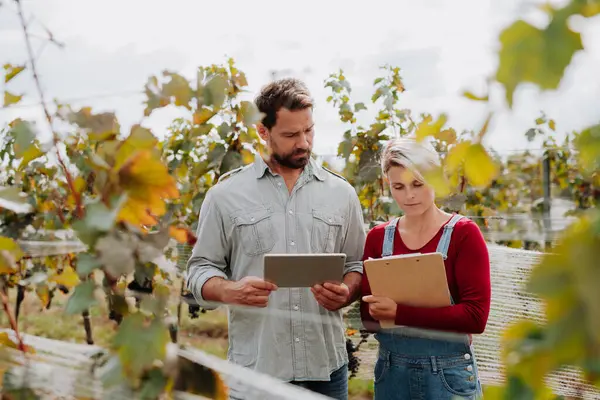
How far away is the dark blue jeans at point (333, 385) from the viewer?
202 centimetres

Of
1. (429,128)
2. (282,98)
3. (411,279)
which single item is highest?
(282,98)

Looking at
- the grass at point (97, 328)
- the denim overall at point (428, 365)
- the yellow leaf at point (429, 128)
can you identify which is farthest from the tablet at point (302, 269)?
the grass at point (97, 328)

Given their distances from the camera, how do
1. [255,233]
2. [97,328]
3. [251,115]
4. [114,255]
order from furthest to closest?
1. [97,328]
2. [255,233]
3. [251,115]
4. [114,255]

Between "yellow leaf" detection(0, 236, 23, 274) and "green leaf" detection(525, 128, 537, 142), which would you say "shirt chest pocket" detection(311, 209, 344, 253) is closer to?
"yellow leaf" detection(0, 236, 23, 274)

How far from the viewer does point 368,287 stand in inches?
78.3

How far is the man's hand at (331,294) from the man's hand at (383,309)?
11cm

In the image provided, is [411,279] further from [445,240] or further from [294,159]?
[294,159]

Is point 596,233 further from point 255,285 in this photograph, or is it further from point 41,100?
point 255,285

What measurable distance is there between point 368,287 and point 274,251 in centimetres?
31

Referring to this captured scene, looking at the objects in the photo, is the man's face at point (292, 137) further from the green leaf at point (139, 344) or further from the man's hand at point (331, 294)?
the green leaf at point (139, 344)

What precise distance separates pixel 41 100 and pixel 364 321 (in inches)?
48.3

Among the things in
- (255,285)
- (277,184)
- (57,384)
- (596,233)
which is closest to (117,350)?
(57,384)

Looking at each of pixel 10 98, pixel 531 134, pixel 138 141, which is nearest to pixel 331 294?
pixel 10 98

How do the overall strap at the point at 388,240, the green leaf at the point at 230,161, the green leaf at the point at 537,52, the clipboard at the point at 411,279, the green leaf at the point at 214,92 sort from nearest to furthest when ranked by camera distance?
the green leaf at the point at 537,52 → the green leaf at the point at 214,92 → the clipboard at the point at 411,279 → the overall strap at the point at 388,240 → the green leaf at the point at 230,161
